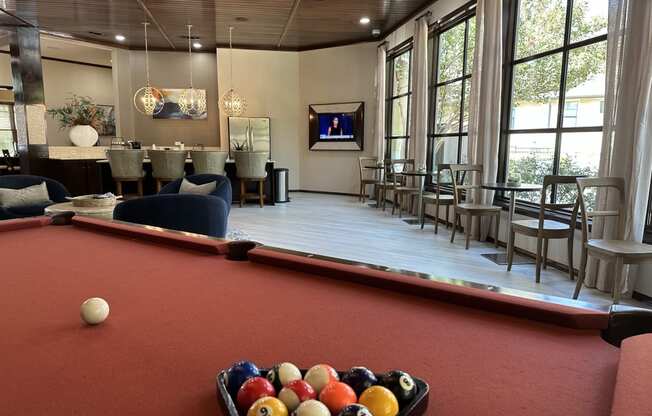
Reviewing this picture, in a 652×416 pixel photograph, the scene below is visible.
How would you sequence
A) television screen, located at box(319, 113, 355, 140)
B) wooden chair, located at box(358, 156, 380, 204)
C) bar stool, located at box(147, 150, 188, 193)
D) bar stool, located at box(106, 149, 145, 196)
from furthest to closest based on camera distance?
television screen, located at box(319, 113, 355, 140) < wooden chair, located at box(358, 156, 380, 204) < bar stool, located at box(147, 150, 188, 193) < bar stool, located at box(106, 149, 145, 196)

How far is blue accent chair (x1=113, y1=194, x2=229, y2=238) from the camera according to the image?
3.23m

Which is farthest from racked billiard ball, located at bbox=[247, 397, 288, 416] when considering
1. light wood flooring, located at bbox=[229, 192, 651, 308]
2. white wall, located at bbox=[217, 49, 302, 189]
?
white wall, located at bbox=[217, 49, 302, 189]

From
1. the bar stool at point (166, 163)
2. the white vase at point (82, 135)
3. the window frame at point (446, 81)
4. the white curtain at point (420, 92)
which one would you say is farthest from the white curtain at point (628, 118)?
the white vase at point (82, 135)

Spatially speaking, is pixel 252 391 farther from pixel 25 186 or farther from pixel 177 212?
pixel 25 186

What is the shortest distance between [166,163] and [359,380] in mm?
7420

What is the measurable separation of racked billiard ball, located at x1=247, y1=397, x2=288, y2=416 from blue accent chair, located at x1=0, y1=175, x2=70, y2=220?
4771 mm

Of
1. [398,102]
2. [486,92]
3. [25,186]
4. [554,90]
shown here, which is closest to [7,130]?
[25,186]

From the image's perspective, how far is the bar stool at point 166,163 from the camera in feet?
24.5

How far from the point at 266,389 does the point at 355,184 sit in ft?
30.7

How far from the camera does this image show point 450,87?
6.67m

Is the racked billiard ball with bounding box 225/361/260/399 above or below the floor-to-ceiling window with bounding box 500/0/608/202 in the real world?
below

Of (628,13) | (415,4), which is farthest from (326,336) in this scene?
(415,4)

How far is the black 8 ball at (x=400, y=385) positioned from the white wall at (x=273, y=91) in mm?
9895

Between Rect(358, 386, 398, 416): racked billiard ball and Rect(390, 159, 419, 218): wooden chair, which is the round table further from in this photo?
Rect(390, 159, 419, 218): wooden chair
